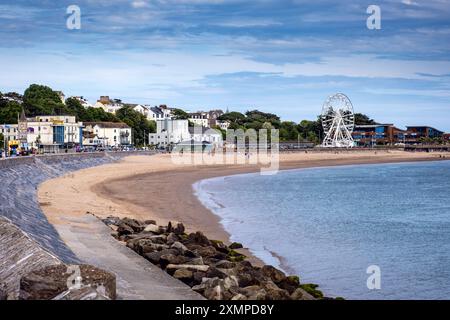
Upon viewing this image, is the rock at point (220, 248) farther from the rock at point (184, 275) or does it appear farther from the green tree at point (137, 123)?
the green tree at point (137, 123)

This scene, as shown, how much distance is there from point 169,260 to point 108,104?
15737 centimetres

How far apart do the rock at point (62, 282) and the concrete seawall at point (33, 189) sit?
3912 mm

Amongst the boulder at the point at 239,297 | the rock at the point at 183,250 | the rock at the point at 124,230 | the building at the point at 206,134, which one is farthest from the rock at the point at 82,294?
the building at the point at 206,134

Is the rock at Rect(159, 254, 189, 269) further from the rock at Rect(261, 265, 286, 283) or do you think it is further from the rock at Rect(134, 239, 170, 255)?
the rock at Rect(261, 265, 286, 283)

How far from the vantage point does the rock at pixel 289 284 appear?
1633cm

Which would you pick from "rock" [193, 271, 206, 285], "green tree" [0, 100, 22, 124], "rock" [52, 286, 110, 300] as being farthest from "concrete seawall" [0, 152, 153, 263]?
"green tree" [0, 100, 22, 124]

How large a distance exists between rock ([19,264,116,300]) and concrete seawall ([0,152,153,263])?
3.91 meters

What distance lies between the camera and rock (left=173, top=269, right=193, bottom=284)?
15945 millimetres

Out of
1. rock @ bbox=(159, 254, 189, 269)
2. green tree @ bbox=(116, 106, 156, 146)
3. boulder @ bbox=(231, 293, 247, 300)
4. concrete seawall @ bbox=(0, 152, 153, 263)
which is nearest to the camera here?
boulder @ bbox=(231, 293, 247, 300)

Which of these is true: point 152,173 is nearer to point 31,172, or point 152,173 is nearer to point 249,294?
point 31,172

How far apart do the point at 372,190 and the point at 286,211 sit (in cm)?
2086

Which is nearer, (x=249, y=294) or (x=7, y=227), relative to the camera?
(x=249, y=294)

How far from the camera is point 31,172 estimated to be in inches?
1848
